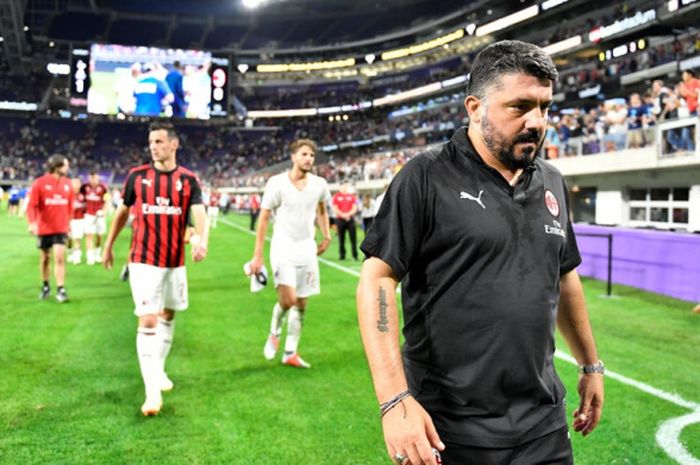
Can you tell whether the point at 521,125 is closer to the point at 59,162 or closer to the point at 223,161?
the point at 59,162

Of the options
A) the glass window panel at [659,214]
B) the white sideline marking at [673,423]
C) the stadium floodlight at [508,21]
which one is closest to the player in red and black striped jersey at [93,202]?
the white sideline marking at [673,423]

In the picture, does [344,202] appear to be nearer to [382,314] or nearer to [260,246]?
[260,246]

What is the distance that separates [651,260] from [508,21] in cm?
3820

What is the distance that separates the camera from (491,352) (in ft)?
6.25

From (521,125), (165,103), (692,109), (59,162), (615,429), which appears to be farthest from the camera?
(165,103)

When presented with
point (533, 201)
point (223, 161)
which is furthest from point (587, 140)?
point (223, 161)

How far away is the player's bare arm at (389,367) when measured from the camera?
171 centimetres

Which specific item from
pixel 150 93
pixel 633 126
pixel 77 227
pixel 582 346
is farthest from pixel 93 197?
pixel 150 93

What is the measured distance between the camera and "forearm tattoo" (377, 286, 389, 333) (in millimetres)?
1856

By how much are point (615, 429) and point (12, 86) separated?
77684mm

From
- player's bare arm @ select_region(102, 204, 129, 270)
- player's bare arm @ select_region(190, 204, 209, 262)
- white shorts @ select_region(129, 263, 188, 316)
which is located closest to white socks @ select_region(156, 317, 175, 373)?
white shorts @ select_region(129, 263, 188, 316)

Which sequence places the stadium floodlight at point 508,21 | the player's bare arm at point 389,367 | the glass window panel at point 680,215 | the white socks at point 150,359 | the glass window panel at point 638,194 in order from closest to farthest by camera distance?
the player's bare arm at point 389,367 → the white socks at point 150,359 → the glass window panel at point 680,215 → the glass window panel at point 638,194 → the stadium floodlight at point 508,21

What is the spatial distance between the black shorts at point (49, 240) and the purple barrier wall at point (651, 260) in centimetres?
1000

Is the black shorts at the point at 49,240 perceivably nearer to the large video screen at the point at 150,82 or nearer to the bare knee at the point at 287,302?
the bare knee at the point at 287,302
